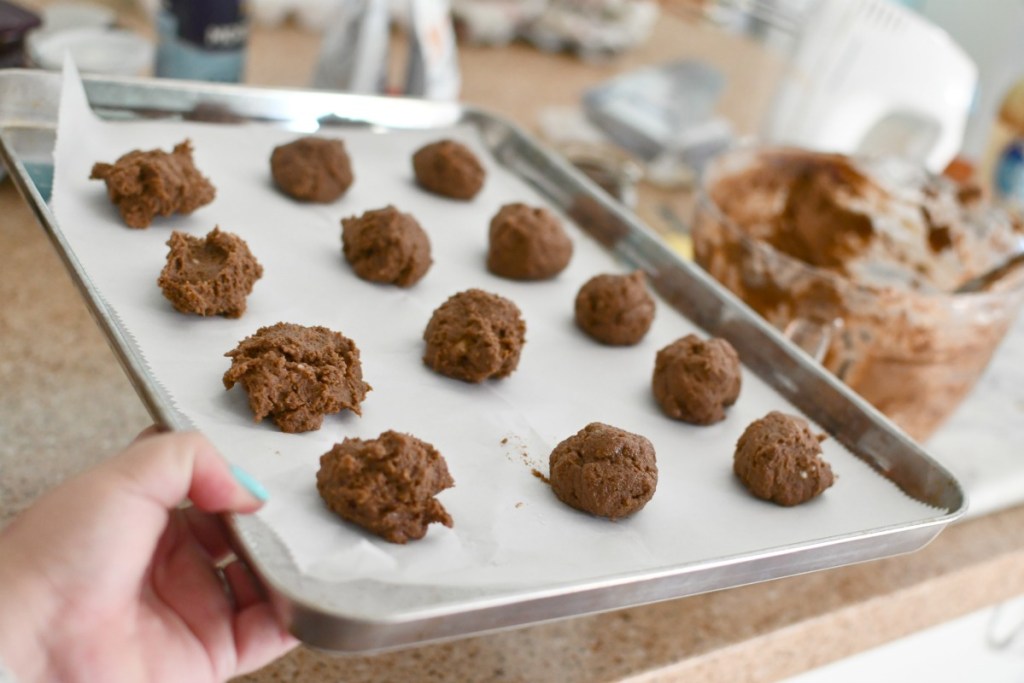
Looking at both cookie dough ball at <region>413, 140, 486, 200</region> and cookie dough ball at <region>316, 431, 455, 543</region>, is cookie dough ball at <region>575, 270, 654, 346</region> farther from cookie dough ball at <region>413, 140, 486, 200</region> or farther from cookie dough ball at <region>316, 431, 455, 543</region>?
cookie dough ball at <region>316, 431, 455, 543</region>

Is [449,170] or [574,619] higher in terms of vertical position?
[449,170]

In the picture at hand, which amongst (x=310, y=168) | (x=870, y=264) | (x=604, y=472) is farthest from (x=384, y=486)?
(x=870, y=264)

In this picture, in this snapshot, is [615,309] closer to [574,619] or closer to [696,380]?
[696,380]

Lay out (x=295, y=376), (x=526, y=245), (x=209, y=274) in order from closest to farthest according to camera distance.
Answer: (x=295, y=376) < (x=209, y=274) < (x=526, y=245)

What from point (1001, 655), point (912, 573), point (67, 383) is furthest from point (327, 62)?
point (1001, 655)

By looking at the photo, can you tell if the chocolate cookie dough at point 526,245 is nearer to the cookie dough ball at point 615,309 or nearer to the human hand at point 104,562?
the cookie dough ball at point 615,309

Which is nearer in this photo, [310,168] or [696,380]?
[696,380]
